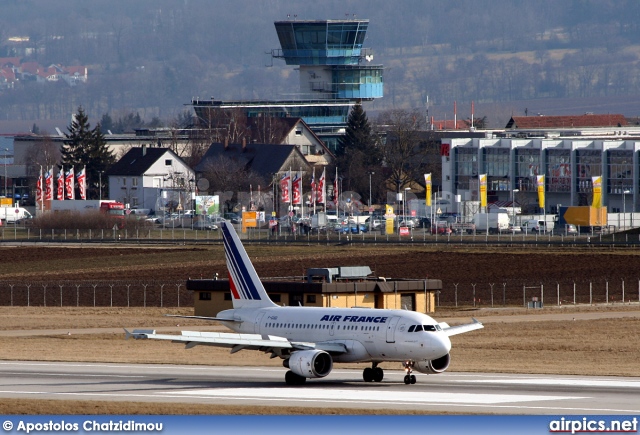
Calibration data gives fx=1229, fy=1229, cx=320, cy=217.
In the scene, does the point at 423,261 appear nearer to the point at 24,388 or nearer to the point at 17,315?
the point at 17,315

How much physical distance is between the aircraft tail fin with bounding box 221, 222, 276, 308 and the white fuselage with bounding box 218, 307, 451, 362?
145cm

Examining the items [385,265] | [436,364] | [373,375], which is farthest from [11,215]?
[436,364]

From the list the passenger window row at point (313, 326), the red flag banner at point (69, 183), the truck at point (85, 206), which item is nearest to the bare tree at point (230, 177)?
the truck at point (85, 206)

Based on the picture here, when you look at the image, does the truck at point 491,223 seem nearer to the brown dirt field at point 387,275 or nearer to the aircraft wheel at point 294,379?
the brown dirt field at point 387,275

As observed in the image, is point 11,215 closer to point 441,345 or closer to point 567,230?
point 567,230

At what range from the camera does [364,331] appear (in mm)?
45562

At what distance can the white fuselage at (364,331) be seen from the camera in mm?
44188

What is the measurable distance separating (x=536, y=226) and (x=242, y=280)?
104 metres

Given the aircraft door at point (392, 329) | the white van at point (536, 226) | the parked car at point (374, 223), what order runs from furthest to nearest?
1. the parked car at point (374, 223)
2. the white van at point (536, 226)
3. the aircraft door at point (392, 329)

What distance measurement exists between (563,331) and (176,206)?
121 metres

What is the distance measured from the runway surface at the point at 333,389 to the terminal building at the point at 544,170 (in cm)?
12110

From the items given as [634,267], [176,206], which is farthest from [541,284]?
[176,206]

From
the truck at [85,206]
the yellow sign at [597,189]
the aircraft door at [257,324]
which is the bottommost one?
the aircraft door at [257,324]

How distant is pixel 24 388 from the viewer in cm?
4434
